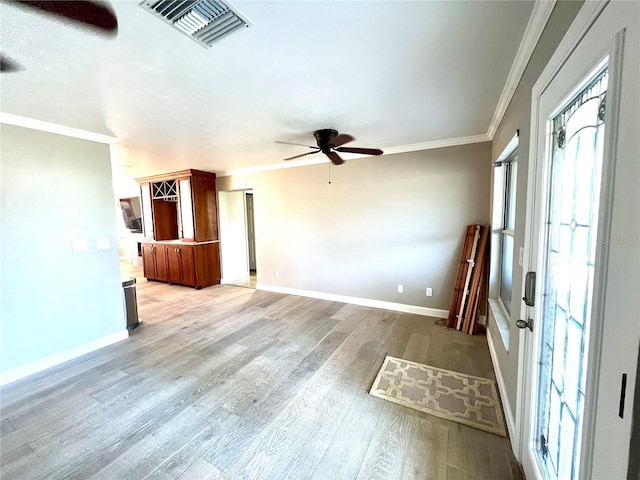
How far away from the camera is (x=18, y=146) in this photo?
2.40 metres

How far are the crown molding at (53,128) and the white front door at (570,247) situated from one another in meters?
3.88

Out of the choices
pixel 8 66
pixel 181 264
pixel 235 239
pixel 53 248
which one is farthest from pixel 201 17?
pixel 235 239

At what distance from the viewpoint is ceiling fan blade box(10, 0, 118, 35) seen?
1.15 metres

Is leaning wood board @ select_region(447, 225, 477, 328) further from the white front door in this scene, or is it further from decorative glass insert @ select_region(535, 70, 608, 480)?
decorative glass insert @ select_region(535, 70, 608, 480)

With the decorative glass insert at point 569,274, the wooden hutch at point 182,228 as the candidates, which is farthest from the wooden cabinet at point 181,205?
the decorative glass insert at point 569,274

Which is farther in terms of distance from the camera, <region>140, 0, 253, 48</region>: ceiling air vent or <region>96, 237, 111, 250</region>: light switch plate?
<region>96, 237, 111, 250</region>: light switch plate

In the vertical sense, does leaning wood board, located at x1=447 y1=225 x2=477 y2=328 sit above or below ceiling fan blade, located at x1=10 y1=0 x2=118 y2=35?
below

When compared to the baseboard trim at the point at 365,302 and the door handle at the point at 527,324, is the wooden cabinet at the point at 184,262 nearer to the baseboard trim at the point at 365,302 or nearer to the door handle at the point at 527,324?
the baseboard trim at the point at 365,302

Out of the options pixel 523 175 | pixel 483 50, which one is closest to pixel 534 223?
pixel 523 175

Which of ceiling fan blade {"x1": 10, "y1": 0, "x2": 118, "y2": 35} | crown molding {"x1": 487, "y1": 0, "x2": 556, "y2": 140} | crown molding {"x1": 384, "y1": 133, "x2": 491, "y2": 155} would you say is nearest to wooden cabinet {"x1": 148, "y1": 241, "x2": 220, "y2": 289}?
crown molding {"x1": 384, "y1": 133, "x2": 491, "y2": 155}

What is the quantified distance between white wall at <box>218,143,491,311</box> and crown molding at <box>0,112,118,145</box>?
8.05 ft

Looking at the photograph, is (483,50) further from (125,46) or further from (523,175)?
(125,46)

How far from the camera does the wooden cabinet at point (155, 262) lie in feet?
18.3

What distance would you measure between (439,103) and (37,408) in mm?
4143
